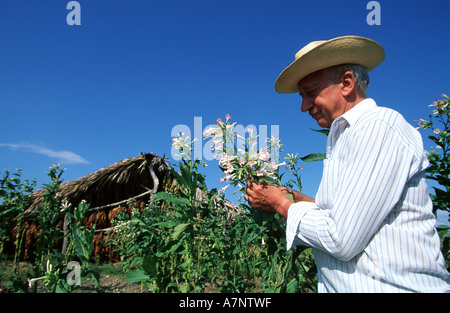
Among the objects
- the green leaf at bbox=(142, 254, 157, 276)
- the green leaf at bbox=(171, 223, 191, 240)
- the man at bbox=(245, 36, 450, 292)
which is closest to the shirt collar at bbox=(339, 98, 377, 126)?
the man at bbox=(245, 36, 450, 292)

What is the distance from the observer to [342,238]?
4.12 ft

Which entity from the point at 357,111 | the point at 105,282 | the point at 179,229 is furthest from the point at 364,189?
the point at 105,282

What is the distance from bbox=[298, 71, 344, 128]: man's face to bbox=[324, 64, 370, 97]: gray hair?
4 cm

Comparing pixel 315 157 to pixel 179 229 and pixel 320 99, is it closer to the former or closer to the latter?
pixel 320 99

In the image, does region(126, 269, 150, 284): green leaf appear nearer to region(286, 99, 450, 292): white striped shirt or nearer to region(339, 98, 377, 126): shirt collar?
region(286, 99, 450, 292): white striped shirt

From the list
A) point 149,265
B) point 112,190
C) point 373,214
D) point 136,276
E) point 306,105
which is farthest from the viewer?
point 112,190

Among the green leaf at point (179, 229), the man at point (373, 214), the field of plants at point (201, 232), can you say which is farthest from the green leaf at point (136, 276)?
the man at point (373, 214)

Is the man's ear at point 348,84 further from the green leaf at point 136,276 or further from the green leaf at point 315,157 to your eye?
the green leaf at point 136,276

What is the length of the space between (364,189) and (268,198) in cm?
53

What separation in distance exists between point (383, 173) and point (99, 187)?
282 inches

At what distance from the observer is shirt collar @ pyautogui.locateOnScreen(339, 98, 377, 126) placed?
154cm

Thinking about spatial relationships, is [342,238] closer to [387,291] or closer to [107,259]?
[387,291]

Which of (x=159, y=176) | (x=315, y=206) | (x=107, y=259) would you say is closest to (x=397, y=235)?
(x=315, y=206)

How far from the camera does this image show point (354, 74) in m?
1.75
